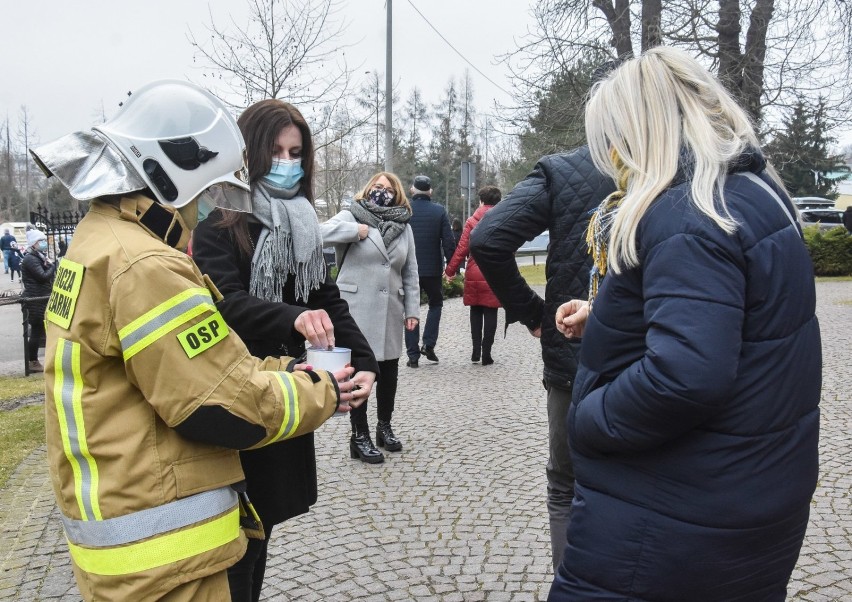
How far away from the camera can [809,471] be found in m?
1.78

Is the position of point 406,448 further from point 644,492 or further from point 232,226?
point 644,492

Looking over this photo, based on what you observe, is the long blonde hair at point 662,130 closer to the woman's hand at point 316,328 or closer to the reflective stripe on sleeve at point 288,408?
the reflective stripe on sleeve at point 288,408

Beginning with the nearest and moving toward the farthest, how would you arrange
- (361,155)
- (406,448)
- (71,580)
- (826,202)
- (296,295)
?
(296,295)
(71,580)
(406,448)
(361,155)
(826,202)

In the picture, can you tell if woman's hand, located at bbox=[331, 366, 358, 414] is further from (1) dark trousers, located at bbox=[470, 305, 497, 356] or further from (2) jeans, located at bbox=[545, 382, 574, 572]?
(1) dark trousers, located at bbox=[470, 305, 497, 356]

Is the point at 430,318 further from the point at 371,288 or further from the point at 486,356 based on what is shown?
the point at 371,288

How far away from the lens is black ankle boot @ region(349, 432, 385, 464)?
5.43 meters

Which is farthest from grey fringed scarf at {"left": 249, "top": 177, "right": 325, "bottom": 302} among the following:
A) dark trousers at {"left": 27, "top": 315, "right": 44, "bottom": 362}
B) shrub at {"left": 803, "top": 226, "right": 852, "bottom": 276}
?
shrub at {"left": 803, "top": 226, "right": 852, "bottom": 276}

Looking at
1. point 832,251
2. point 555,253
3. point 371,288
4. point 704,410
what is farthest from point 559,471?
point 832,251

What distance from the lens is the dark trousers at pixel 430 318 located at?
9.12m

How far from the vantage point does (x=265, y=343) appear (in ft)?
8.44

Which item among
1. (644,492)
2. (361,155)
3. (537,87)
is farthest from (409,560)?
(361,155)

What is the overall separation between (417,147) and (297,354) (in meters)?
52.8

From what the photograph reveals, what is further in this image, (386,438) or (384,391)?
(386,438)

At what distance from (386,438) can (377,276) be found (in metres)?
1.14
